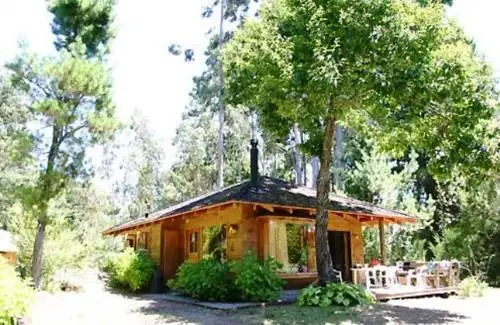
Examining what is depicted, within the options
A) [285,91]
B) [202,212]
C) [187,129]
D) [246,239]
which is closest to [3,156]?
[187,129]

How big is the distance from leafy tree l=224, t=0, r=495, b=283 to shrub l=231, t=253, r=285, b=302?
1272 millimetres

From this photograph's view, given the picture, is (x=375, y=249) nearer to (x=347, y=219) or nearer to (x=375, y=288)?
(x=347, y=219)

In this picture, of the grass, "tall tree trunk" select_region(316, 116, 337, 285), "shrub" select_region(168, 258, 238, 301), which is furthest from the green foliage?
the grass

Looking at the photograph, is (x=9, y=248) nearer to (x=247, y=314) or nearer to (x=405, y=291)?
(x=247, y=314)

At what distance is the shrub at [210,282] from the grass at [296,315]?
1.99 m

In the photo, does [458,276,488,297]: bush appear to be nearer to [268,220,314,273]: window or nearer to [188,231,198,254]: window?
[268,220,314,273]: window

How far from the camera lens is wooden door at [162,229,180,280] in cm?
1728

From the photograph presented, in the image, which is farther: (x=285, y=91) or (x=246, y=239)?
(x=246, y=239)

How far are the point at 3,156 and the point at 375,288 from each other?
2474 cm

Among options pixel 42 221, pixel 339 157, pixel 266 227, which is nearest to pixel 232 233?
pixel 266 227

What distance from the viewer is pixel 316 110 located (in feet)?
35.9

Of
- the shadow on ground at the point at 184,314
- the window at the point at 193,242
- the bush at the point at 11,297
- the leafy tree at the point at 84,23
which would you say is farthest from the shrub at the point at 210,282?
the leafy tree at the point at 84,23

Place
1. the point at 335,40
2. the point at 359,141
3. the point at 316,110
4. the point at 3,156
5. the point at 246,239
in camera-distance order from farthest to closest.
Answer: the point at 3,156, the point at 359,141, the point at 246,239, the point at 316,110, the point at 335,40

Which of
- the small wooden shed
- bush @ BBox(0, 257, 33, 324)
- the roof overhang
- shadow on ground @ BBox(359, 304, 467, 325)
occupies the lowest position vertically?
shadow on ground @ BBox(359, 304, 467, 325)
